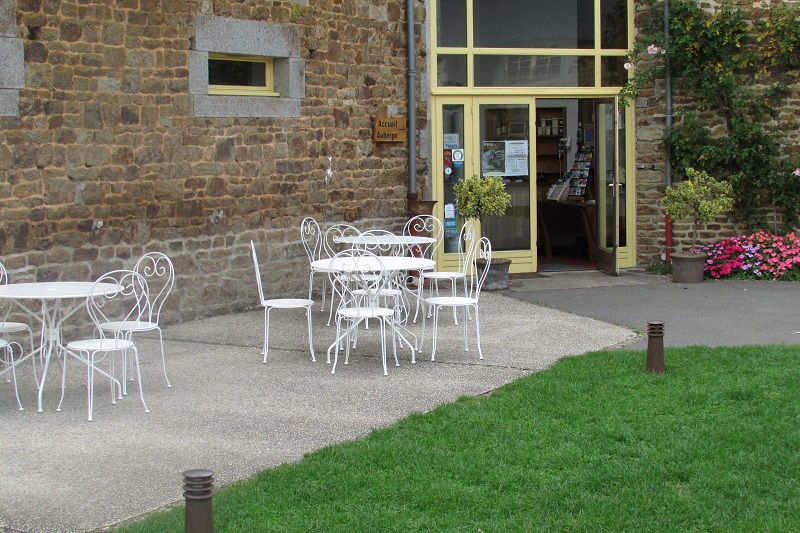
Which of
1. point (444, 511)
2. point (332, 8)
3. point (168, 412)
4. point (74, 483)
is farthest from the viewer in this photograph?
point (332, 8)

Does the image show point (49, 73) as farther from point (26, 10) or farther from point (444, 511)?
point (444, 511)

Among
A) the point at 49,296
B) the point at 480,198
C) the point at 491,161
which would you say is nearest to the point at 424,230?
the point at 480,198

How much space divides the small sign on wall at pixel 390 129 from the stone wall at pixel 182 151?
121 mm

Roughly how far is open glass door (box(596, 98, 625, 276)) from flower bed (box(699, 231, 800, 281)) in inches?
42.1

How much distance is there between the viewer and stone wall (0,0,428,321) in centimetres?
793

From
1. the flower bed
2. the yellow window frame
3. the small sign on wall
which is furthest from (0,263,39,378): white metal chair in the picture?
the flower bed

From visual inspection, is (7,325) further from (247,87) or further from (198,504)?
(247,87)

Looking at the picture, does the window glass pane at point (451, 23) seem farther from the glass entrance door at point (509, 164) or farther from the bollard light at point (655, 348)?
the bollard light at point (655, 348)

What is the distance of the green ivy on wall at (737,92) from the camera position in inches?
476

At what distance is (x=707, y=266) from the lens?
12.0 m

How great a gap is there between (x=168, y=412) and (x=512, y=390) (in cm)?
211

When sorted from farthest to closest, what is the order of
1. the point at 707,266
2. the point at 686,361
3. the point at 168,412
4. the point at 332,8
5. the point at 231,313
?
the point at 707,266
the point at 332,8
the point at 231,313
the point at 686,361
the point at 168,412

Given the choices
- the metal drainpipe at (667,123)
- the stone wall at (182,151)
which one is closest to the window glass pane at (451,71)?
the stone wall at (182,151)

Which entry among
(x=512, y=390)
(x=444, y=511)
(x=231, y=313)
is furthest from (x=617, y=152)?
(x=444, y=511)
